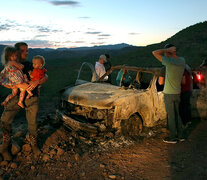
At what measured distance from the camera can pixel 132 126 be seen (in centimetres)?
486

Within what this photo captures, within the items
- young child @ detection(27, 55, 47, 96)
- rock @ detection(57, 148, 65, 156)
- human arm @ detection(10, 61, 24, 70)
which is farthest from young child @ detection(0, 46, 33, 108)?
rock @ detection(57, 148, 65, 156)

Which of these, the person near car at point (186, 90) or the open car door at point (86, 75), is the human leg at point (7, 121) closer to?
the open car door at point (86, 75)

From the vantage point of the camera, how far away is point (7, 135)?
3.87 meters

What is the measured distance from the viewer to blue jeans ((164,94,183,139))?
15.1 ft

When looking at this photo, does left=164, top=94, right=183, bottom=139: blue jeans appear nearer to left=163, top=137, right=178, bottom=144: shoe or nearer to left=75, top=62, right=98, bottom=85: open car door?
left=163, top=137, right=178, bottom=144: shoe

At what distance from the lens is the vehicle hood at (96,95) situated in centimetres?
461

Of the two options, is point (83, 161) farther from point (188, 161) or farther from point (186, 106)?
point (186, 106)

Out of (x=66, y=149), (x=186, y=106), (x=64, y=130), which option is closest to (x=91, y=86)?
(x=64, y=130)

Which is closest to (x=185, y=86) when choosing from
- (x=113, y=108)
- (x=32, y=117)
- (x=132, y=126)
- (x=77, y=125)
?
(x=132, y=126)

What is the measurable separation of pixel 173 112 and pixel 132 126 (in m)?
0.90

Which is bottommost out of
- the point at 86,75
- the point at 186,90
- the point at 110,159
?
the point at 110,159

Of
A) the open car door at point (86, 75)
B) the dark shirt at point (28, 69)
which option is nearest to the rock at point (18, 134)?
the dark shirt at point (28, 69)

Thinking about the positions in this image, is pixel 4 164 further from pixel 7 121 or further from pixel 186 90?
pixel 186 90

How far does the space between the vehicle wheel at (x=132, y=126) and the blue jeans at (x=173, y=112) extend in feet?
2.14
